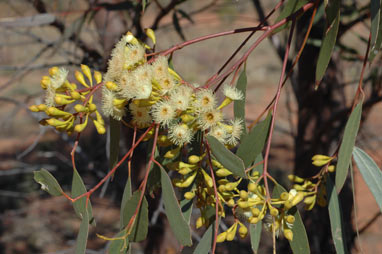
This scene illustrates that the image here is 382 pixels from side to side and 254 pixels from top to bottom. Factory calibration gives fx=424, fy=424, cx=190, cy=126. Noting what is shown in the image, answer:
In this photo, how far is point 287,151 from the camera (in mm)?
6121

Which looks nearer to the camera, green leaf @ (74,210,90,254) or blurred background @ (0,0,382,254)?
green leaf @ (74,210,90,254)

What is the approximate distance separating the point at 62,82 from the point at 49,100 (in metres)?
0.05

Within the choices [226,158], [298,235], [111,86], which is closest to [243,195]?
[226,158]

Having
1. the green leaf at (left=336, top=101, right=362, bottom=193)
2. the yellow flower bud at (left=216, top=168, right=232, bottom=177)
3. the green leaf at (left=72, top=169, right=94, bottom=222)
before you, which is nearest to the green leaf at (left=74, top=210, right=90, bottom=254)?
the green leaf at (left=72, top=169, right=94, bottom=222)

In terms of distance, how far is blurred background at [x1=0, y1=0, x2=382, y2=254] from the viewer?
1.90m

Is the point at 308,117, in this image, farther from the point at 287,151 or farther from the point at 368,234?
the point at 287,151

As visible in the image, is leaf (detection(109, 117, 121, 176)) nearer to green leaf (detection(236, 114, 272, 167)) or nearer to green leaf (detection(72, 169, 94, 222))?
green leaf (detection(72, 169, 94, 222))

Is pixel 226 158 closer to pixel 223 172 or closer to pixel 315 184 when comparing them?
pixel 223 172

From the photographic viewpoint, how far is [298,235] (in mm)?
884

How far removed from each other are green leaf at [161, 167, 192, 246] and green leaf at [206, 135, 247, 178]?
0.13 meters

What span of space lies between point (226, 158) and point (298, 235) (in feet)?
0.84

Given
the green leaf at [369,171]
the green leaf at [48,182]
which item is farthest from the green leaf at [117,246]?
the green leaf at [369,171]

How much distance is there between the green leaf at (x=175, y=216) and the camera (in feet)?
2.70

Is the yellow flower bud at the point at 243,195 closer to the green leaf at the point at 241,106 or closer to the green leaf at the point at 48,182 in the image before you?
the green leaf at the point at 241,106
